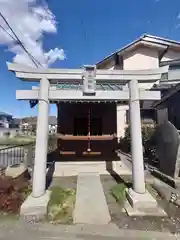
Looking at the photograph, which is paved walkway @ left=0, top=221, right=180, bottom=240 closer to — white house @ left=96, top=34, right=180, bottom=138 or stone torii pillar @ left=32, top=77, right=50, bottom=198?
stone torii pillar @ left=32, top=77, right=50, bottom=198

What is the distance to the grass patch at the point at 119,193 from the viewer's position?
5323 mm

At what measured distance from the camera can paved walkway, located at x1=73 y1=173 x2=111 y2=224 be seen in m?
4.37

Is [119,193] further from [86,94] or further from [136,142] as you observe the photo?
[86,94]

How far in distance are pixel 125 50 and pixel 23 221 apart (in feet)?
51.5

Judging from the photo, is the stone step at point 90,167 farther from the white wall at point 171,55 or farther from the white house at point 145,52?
the white wall at point 171,55

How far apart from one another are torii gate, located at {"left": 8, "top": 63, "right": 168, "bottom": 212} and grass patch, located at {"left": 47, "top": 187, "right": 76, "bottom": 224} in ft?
1.45

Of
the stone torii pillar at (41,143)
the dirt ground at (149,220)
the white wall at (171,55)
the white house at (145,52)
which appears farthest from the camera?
the white wall at (171,55)

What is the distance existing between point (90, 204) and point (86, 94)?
2938 mm

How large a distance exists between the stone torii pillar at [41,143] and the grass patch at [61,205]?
17.4 inches

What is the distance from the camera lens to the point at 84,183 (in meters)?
6.84

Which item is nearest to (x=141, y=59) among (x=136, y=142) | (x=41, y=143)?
(x=136, y=142)

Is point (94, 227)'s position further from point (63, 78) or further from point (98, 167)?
point (98, 167)

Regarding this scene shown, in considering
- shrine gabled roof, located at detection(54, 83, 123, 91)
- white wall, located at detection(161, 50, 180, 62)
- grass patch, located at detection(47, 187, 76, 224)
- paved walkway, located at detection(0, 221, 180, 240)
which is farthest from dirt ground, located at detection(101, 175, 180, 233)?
white wall, located at detection(161, 50, 180, 62)

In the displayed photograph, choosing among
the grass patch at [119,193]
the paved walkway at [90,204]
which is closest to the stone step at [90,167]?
the paved walkway at [90,204]
